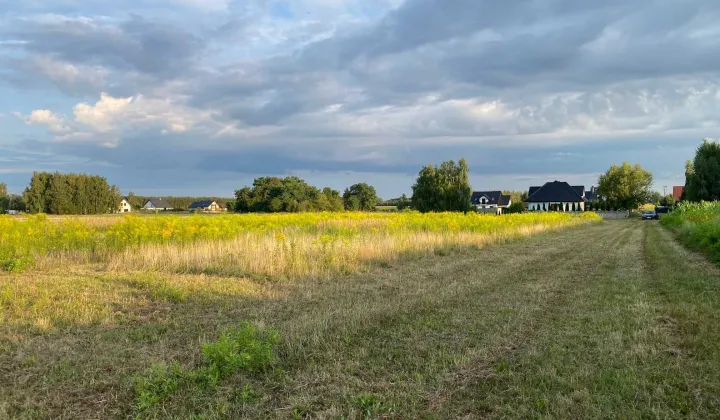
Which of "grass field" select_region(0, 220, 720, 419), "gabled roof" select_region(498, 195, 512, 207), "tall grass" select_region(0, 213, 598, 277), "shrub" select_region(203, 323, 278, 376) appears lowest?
"grass field" select_region(0, 220, 720, 419)

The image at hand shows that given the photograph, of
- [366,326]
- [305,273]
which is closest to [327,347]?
[366,326]

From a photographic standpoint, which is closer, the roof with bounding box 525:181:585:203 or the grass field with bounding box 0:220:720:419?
the grass field with bounding box 0:220:720:419

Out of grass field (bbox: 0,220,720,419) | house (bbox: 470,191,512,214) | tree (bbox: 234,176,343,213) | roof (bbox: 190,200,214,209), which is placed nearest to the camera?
grass field (bbox: 0,220,720,419)

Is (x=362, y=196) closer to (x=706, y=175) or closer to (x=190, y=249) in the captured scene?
(x=706, y=175)

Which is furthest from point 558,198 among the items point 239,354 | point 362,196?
point 239,354

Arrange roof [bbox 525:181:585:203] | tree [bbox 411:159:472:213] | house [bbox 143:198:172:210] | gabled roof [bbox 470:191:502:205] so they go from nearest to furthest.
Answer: tree [bbox 411:159:472:213] < roof [bbox 525:181:585:203] < gabled roof [bbox 470:191:502:205] < house [bbox 143:198:172:210]

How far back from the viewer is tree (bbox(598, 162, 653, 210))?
7444cm

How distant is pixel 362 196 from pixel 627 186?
47.6m

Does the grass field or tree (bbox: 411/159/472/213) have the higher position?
tree (bbox: 411/159/472/213)

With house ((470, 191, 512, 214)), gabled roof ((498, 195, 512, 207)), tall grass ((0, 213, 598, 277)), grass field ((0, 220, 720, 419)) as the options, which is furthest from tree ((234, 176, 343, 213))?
grass field ((0, 220, 720, 419))

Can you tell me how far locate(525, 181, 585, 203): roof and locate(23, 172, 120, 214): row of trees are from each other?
8105cm

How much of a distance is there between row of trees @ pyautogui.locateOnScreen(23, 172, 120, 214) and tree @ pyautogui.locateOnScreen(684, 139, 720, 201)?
8922 cm

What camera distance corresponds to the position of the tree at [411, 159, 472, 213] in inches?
2477

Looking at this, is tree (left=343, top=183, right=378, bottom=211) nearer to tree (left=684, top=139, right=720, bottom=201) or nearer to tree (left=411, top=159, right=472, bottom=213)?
tree (left=411, top=159, right=472, bottom=213)
